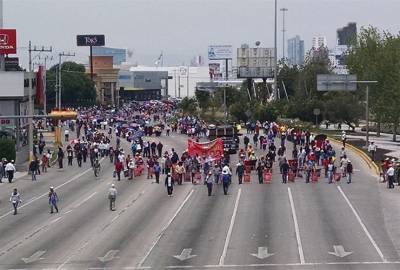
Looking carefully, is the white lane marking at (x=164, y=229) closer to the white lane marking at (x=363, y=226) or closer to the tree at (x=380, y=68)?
the white lane marking at (x=363, y=226)

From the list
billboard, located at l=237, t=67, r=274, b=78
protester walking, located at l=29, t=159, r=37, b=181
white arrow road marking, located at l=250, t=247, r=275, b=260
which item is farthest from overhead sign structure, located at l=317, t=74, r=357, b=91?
billboard, located at l=237, t=67, r=274, b=78

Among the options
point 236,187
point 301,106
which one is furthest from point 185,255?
point 301,106

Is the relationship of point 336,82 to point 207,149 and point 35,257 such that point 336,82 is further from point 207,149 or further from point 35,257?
point 35,257

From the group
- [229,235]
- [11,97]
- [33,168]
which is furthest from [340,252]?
[11,97]

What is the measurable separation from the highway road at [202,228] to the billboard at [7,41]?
107 feet

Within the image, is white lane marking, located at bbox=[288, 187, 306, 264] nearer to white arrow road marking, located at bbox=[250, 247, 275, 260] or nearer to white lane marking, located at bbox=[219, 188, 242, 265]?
white arrow road marking, located at bbox=[250, 247, 275, 260]

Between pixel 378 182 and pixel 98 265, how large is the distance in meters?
24.0

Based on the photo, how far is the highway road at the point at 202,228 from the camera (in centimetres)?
3044

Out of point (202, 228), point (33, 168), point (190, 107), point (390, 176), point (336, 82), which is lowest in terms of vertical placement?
point (202, 228)

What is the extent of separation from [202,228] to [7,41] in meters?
51.7

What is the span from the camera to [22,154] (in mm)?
70688

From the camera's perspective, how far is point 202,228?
122ft

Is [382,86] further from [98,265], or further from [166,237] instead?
[98,265]

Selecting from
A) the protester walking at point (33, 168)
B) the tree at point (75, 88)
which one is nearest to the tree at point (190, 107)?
the tree at point (75, 88)
